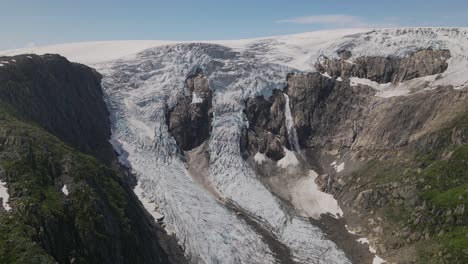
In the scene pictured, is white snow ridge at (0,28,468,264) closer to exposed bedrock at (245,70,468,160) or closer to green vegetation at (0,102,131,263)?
exposed bedrock at (245,70,468,160)

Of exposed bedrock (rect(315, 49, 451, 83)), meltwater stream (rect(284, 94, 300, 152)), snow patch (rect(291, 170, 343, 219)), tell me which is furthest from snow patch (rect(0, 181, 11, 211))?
exposed bedrock (rect(315, 49, 451, 83))

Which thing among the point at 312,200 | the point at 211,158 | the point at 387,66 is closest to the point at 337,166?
the point at 312,200

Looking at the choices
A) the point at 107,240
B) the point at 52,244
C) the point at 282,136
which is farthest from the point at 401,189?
the point at 52,244

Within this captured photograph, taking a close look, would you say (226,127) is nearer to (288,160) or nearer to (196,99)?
(196,99)

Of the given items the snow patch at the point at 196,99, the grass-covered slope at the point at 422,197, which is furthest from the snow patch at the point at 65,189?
the snow patch at the point at 196,99

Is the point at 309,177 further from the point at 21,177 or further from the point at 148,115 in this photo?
the point at 21,177
